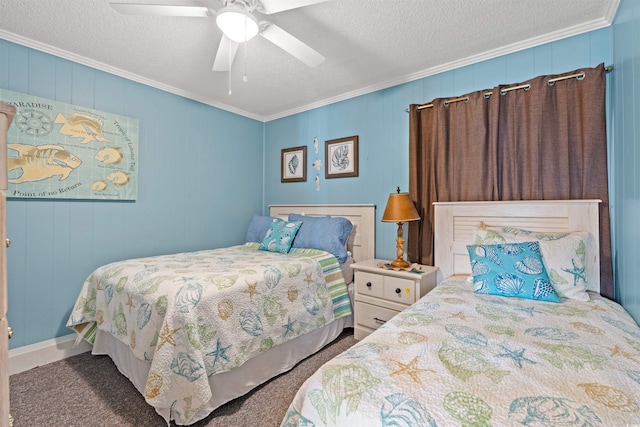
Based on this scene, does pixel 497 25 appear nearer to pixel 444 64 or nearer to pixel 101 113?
pixel 444 64

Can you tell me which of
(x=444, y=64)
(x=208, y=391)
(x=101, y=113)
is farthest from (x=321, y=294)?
(x=101, y=113)

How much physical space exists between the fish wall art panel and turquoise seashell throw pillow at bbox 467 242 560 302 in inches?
113

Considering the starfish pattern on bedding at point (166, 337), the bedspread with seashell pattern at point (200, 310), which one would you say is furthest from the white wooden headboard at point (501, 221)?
the starfish pattern on bedding at point (166, 337)

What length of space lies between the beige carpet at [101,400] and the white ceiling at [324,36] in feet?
7.77

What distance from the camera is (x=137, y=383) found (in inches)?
68.4

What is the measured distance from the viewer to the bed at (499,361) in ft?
2.22

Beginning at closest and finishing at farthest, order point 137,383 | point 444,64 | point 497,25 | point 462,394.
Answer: point 462,394 < point 137,383 < point 497,25 < point 444,64

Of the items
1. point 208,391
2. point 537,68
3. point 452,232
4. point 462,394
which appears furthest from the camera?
point 452,232

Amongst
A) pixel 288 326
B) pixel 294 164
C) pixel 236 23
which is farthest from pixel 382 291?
pixel 236 23

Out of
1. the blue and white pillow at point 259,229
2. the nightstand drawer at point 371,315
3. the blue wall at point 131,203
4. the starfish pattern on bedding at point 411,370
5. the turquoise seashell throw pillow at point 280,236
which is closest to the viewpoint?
the starfish pattern on bedding at point 411,370

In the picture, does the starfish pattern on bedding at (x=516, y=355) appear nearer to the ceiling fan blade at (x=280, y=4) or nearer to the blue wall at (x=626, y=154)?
the blue wall at (x=626, y=154)

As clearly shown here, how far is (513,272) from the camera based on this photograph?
1.61 metres

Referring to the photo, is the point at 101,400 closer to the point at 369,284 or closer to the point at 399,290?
the point at 369,284

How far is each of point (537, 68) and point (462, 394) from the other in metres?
2.36
